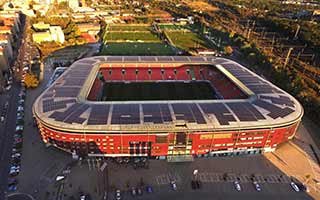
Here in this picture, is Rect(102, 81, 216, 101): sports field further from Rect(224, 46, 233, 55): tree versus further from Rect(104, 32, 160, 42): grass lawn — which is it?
Rect(104, 32, 160, 42): grass lawn

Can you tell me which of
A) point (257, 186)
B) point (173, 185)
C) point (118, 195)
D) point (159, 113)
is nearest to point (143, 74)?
point (159, 113)

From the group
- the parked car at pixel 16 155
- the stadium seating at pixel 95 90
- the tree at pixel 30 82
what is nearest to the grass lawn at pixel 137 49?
the stadium seating at pixel 95 90

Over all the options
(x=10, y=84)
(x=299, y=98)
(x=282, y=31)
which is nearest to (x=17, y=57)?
(x=10, y=84)

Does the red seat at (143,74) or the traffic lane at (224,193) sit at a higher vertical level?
the red seat at (143,74)

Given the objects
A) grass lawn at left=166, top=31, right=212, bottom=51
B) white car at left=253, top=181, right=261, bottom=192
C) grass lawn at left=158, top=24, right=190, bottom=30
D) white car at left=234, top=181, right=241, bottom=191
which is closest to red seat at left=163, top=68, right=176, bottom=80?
grass lawn at left=166, top=31, right=212, bottom=51

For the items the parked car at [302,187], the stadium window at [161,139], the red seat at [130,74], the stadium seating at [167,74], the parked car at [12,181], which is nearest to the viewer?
the parked car at [12,181]

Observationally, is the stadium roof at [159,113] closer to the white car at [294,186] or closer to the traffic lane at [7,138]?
the traffic lane at [7,138]
